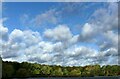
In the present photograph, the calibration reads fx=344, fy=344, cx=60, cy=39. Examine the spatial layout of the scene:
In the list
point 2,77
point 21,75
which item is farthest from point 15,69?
point 2,77

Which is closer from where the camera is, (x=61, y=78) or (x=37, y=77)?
(x=61, y=78)

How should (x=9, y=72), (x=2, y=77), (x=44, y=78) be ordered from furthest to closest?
(x=44, y=78)
(x=9, y=72)
(x=2, y=77)

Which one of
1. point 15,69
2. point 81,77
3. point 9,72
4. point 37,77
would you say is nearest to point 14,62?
point 15,69

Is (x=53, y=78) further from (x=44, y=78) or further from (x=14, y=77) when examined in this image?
(x=14, y=77)

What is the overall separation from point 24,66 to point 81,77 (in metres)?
38.9

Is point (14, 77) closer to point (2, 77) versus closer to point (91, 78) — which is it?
point (2, 77)

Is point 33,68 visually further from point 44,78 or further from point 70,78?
point 70,78

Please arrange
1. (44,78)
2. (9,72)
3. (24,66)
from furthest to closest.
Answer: (44,78) → (24,66) → (9,72)

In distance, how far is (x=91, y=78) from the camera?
186625 mm

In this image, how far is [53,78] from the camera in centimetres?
18450

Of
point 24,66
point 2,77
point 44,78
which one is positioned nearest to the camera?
point 2,77

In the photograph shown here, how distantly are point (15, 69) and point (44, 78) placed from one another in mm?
32674

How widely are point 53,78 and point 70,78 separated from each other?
1297cm

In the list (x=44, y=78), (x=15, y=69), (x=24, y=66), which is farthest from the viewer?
(x=44, y=78)
